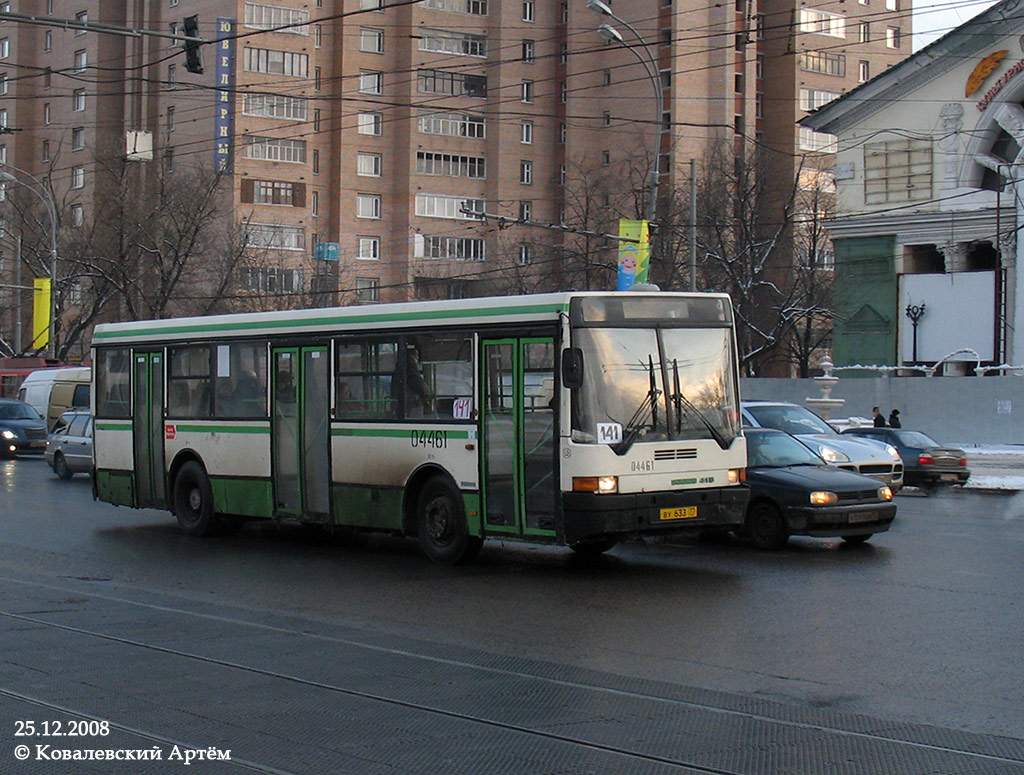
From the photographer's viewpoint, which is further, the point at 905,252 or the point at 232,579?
the point at 905,252

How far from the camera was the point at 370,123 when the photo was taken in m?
78.2

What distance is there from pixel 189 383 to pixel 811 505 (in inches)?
323

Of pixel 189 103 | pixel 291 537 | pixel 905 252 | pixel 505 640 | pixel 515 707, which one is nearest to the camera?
pixel 515 707

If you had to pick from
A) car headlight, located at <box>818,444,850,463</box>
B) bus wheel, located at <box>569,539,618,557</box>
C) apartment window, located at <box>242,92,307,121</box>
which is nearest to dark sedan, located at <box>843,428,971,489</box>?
car headlight, located at <box>818,444,850,463</box>

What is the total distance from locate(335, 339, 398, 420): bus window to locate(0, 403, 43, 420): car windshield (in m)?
26.4

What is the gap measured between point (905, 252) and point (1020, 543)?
31.6 m

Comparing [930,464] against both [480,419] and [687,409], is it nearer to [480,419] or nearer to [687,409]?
[687,409]

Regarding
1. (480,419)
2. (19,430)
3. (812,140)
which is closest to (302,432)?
(480,419)

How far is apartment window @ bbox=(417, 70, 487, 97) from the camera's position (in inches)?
3127

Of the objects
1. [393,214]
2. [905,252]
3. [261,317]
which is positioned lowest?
[261,317]

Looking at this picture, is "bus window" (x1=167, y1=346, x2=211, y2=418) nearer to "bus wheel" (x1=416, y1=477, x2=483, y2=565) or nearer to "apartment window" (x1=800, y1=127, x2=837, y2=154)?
"bus wheel" (x1=416, y1=477, x2=483, y2=565)

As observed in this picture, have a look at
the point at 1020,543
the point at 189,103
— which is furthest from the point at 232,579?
the point at 189,103

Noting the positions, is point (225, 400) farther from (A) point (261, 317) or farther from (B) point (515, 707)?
(B) point (515, 707)

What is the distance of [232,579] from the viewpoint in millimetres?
13656
